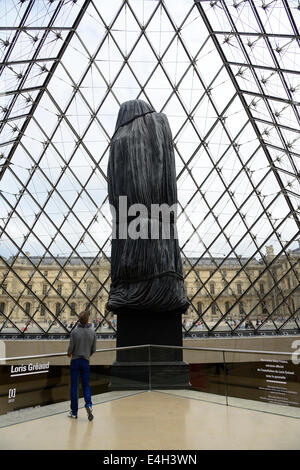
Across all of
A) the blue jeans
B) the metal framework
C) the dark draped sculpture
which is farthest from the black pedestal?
the metal framework

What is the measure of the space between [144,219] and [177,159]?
12807 mm

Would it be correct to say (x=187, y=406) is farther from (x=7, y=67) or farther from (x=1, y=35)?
(x=7, y=67)

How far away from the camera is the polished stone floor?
3.51 metres

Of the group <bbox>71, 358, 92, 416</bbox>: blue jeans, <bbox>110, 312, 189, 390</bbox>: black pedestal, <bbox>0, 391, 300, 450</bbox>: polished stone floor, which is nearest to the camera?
<bbox>0, 391, 300, 450</bbox>: polished stone floor

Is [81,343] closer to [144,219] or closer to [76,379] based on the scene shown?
[76,379]

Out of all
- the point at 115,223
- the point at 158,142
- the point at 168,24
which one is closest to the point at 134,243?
the point at 115,223

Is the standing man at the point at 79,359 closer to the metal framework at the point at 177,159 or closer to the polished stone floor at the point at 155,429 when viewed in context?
the polished stone floor at the point at 155,429

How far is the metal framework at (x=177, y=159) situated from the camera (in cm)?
1742

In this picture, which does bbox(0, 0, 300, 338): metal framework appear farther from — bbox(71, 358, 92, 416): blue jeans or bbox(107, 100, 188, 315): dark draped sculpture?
bbox(71, 358, 92, 416): blue jeans

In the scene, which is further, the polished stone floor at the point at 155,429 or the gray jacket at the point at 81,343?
the gray jacket at the point at 81,343

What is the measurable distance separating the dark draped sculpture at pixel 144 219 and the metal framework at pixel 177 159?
394 inches

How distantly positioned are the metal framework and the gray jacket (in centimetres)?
1364

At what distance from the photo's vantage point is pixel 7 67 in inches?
514

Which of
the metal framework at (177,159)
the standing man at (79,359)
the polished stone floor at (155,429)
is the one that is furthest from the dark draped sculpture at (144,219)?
the metal framework at (177,159)
